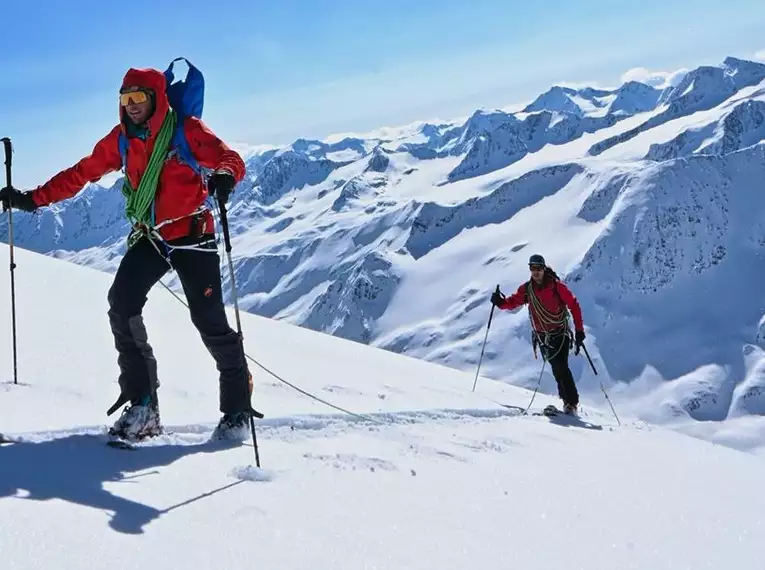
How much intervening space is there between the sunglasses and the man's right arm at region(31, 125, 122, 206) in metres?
0.32

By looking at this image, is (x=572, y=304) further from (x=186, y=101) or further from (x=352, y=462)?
(x=186, y=101)

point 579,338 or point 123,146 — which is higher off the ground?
point 123,146

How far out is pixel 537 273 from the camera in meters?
11.5

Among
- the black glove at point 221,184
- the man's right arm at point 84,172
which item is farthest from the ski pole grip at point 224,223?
the man's right arm at point 84,172

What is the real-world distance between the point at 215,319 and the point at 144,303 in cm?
55

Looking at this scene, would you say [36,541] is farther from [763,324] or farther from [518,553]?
[763,324]

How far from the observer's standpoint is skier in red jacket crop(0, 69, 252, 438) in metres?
5.12

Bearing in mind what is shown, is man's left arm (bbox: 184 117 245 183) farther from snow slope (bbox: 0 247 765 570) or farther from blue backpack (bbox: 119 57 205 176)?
snow slope (bbox: 0 247 765 570)

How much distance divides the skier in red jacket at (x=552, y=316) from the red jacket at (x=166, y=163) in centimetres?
698

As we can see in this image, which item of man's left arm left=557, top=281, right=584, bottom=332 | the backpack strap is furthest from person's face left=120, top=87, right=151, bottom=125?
man's left arm left=557, top=281, right=584, bottom=332

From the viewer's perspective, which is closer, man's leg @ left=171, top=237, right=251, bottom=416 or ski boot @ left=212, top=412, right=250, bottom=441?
man's leg @ left=171, top=237, right=251, bottom=416

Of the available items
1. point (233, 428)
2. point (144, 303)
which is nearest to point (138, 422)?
point (233, 428)

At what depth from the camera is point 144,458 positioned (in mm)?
4816

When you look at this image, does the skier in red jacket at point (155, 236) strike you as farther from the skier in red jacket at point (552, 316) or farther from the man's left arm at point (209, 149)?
the skier in red jacket at point (552, 316)
